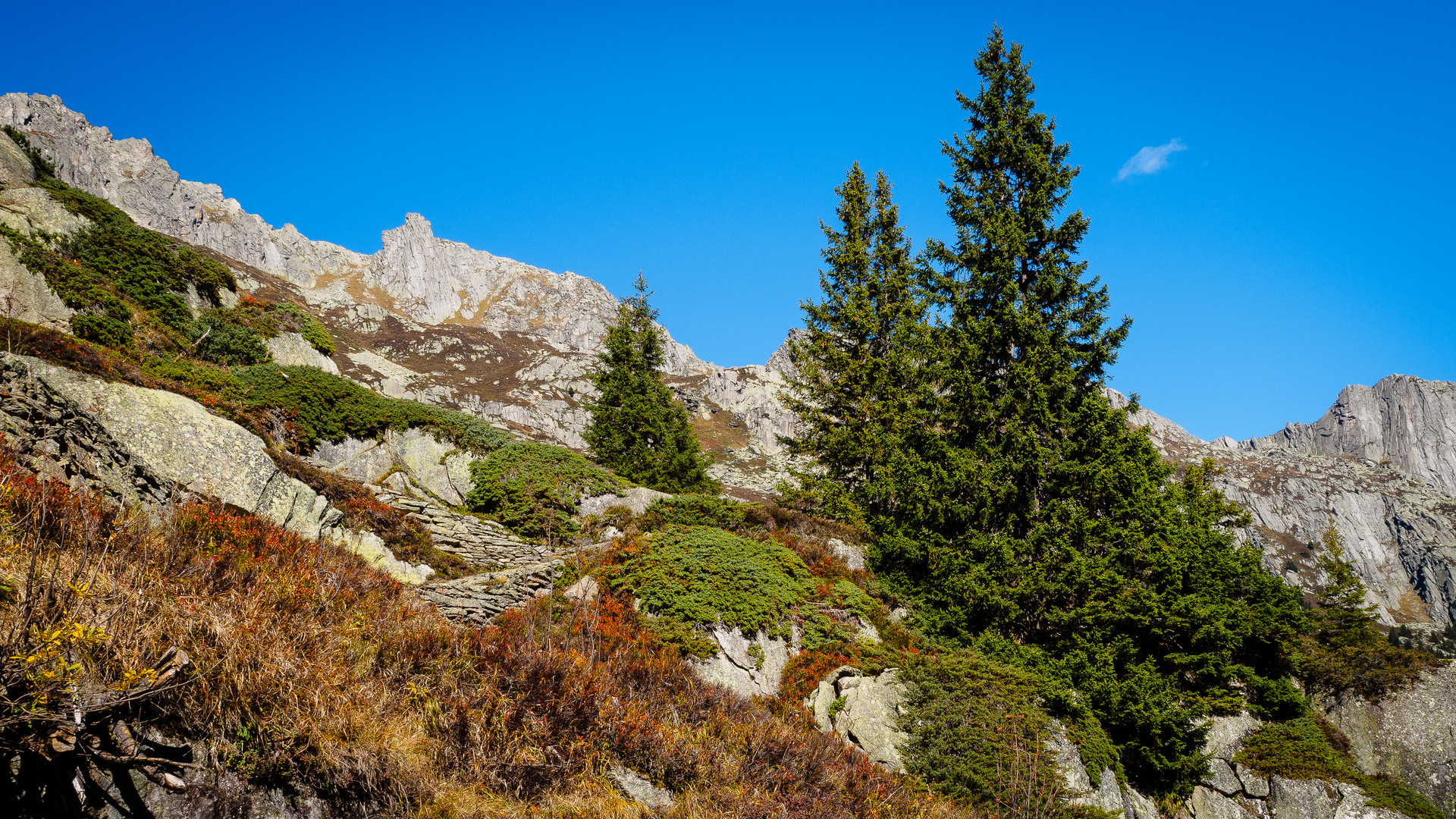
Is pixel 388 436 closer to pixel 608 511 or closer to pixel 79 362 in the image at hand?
pixel 608 511

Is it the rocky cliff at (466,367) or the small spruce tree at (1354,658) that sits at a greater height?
the rocky cliff at (466,367)

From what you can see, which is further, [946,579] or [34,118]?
[34,118]

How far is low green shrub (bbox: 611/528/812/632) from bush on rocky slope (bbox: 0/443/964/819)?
3.37 meters

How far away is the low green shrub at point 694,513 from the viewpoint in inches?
585

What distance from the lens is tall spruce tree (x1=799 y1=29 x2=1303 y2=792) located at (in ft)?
36.3

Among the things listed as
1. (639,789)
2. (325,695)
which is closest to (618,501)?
(639,789)

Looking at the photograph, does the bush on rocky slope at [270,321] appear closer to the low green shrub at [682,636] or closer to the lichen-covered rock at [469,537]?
the lichen-covered rock at [469,537]

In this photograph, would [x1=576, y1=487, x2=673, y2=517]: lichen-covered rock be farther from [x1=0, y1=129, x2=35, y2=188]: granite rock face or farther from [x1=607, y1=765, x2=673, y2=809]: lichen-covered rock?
[x1=0, y1=129, x2=35, y2=188]: granite rock face

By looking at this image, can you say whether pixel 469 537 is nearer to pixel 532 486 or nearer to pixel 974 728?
pixel 532 486

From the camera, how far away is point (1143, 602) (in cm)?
1123

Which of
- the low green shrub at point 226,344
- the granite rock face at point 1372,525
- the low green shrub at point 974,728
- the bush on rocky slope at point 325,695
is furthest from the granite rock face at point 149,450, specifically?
the granite rock face at point 1372,525

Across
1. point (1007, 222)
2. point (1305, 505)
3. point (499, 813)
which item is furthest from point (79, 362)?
point (1305, 505)

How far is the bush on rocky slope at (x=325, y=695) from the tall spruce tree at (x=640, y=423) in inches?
613

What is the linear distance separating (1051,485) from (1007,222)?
635 centimetres
